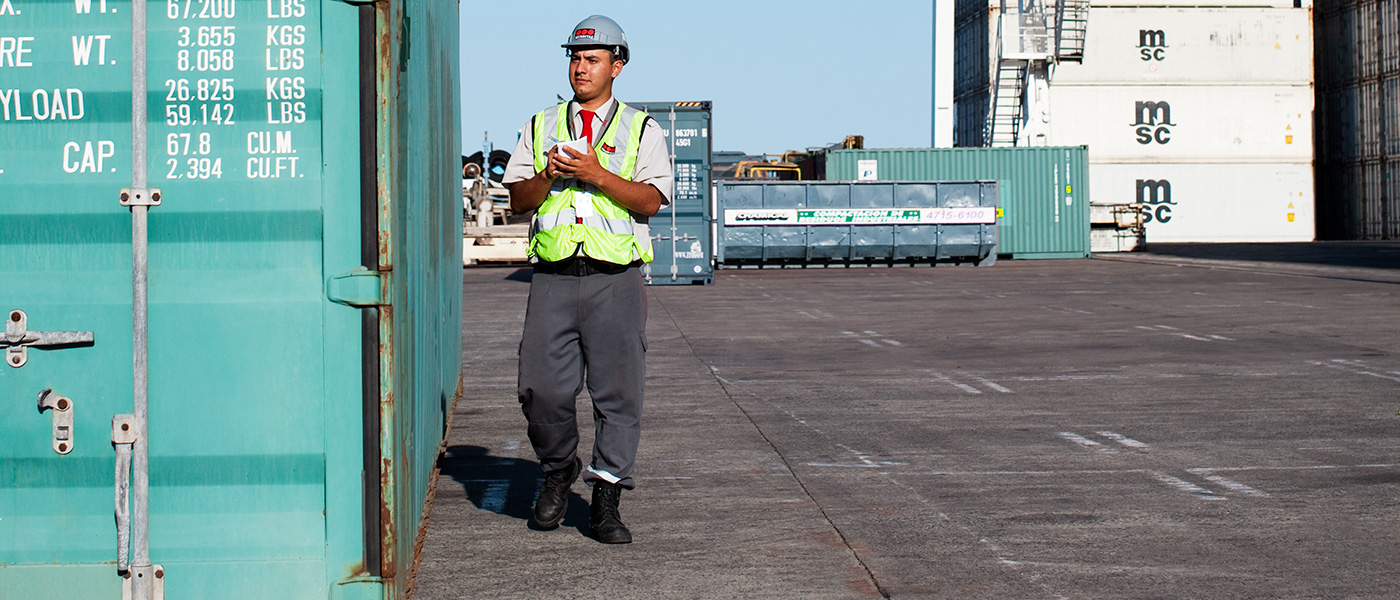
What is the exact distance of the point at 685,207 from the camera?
2562 cm

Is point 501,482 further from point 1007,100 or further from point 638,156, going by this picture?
point 1007,100

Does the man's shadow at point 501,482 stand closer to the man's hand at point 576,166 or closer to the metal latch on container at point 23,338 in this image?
the man's hand at point 576,166

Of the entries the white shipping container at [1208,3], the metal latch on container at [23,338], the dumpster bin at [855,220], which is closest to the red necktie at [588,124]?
the metal latch on container at [23,338]

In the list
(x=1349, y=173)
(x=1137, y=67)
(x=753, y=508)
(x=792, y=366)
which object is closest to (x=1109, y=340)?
(x=792, y=366)

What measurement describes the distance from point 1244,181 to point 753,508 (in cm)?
4941

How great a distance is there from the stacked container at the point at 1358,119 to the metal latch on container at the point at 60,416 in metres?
51.2

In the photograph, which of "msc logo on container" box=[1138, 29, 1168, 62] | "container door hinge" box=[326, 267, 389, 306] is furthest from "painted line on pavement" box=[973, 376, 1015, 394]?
"msc logo on container" box=[1138, 29, 1168, 62]

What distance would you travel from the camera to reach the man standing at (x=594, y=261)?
4930 millimetres

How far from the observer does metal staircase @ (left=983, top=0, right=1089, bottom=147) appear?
146 feet

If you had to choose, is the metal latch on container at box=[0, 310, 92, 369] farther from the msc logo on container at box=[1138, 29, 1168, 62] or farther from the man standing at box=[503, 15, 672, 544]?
the msc logo on container at box=[1138, 29, 1168, 62]

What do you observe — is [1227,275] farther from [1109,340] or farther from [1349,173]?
[1349,173]

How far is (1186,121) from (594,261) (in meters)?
49.4

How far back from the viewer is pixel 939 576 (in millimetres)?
4590

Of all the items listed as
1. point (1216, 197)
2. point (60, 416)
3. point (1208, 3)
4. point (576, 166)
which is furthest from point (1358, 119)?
point (60, 416)
